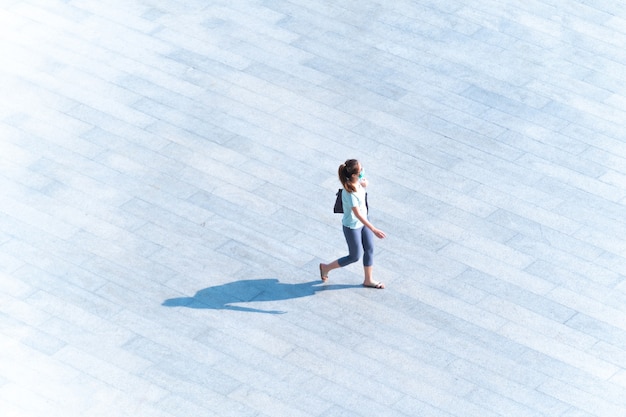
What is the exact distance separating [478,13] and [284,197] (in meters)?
4.98

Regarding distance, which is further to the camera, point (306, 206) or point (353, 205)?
point (306, 206)

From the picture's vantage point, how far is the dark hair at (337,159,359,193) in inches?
483

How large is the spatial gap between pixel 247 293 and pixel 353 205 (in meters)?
1.58

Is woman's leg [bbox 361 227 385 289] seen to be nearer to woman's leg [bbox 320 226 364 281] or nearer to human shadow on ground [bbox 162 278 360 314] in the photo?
woman's leg [bbox 320 226 364 281]

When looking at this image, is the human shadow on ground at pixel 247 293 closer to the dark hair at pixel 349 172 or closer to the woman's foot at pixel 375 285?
the woman's foot at pixel 375 285

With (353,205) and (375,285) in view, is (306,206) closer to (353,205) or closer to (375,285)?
(375,285)

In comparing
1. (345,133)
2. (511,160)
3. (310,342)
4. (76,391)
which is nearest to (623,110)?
(511,160)

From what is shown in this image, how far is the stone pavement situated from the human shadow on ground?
0.03 meters

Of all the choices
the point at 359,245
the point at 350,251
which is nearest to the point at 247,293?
the point at 350,251

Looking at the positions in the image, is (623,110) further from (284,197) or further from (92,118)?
(92,118)

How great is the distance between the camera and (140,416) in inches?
461

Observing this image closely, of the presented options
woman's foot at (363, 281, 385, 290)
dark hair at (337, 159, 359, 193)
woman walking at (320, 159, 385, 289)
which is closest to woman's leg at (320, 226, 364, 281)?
woman walking at (320, 159, 385, 289)

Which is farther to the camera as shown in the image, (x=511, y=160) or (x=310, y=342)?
(x=511, y=160)

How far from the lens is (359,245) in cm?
1277
